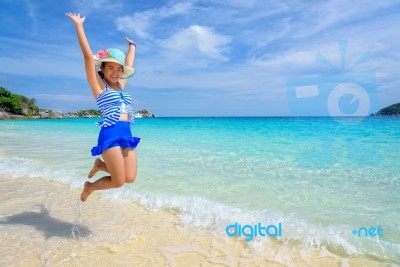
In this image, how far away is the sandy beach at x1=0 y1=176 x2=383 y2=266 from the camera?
332cm

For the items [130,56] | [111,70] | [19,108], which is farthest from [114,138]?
[19,108]

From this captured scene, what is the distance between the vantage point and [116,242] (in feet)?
12.3

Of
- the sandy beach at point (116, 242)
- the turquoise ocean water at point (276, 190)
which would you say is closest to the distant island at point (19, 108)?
the turquoise ocean water at point (276, 190)

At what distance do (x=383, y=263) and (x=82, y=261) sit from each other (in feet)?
10.6

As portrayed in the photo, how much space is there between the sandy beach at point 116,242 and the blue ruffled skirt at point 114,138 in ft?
3.74

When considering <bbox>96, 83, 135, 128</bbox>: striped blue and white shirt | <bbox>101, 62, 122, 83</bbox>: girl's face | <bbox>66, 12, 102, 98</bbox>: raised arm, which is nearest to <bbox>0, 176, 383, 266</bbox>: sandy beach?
<bbox>96, 83, 135, 128</bbox>: striped blue and white shirt

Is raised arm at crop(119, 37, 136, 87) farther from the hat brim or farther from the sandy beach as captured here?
the sandy beach

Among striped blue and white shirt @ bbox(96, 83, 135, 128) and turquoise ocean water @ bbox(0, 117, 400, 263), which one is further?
turquoise ocean water @ bbox(0, 117, 400, 263)

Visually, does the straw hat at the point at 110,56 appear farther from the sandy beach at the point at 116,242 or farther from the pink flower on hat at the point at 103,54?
the sandy beach at the point at 116,242

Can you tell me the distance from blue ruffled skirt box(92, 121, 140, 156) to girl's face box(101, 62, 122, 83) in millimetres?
596

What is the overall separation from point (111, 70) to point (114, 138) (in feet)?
2.82

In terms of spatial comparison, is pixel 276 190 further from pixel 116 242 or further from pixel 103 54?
pixel 103 54

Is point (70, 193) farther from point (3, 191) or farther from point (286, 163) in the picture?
point (286, 163)

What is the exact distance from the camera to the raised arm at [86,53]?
11.6ft
